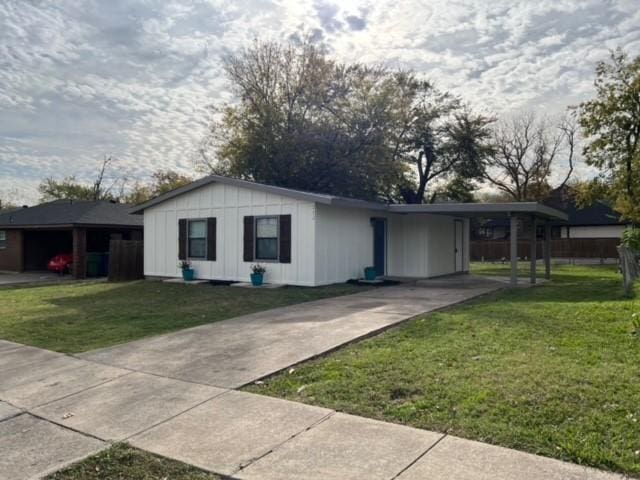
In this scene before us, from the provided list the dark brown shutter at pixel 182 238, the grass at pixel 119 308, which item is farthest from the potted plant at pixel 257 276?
the dark brown shutter at pixel 182 238

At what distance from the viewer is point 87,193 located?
47.0 meters

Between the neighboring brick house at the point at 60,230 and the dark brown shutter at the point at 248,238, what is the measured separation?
31.8 ft

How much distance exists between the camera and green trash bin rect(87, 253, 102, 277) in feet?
68.3

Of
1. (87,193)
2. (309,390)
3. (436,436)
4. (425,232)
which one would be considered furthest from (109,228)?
(87,193)

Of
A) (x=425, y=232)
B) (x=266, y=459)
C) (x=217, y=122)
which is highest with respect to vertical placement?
(x=217, y=122)

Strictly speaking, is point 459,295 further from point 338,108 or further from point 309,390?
point 338,108

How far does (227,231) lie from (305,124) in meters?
12.1

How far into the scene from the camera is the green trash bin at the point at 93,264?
2083 cm

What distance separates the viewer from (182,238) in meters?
16.0

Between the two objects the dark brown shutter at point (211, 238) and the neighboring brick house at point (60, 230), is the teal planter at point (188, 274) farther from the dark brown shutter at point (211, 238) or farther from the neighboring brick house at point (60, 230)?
the neighboring brick house at point (60, 230)

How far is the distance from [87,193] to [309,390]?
47871mm

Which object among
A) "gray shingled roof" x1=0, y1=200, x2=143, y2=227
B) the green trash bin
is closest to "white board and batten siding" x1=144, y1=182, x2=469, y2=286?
the green trash bin

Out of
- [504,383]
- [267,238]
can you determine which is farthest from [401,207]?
[504,383]

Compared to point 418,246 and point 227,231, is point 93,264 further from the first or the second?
point 418,246
